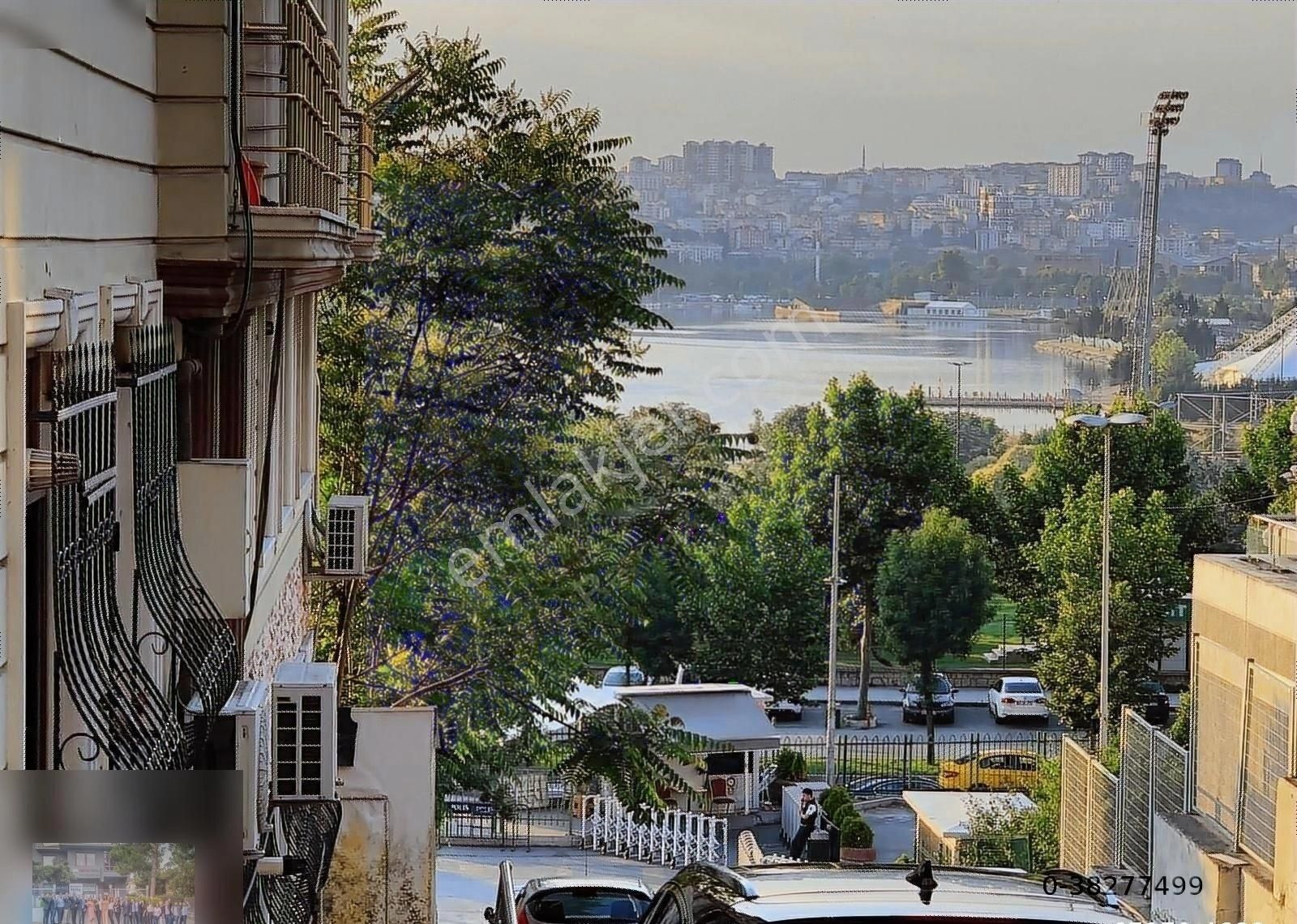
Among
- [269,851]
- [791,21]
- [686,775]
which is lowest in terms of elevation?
[686,775]

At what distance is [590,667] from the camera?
26.5ft

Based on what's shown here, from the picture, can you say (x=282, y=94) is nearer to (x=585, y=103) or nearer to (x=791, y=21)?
(x=585, y=103)

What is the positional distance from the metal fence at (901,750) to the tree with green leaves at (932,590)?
12cm

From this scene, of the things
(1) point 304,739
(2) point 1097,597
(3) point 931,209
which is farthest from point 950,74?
(1) point 304,739

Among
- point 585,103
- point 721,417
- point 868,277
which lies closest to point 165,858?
point 585,103

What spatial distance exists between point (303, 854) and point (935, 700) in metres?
8.23

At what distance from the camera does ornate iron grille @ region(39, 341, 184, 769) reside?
1812mm

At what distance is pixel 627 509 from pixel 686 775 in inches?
53.5

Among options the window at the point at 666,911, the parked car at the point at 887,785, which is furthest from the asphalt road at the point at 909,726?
the window at the point at 666,911

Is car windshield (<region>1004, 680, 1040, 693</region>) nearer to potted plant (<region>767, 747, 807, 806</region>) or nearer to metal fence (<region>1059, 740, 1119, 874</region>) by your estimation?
potted plant (<region>767, 747, 807, 806</region>)

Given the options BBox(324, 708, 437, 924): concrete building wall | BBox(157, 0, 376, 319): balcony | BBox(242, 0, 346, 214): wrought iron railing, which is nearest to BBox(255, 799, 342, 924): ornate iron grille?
BBox(324, 708, 437, 924): concrete building wall

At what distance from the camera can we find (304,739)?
3348mm

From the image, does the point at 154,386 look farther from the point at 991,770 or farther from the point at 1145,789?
the point at 991,770

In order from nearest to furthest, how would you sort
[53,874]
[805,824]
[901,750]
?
1. [53,874]
2. [805,824]
3. [901,750]
